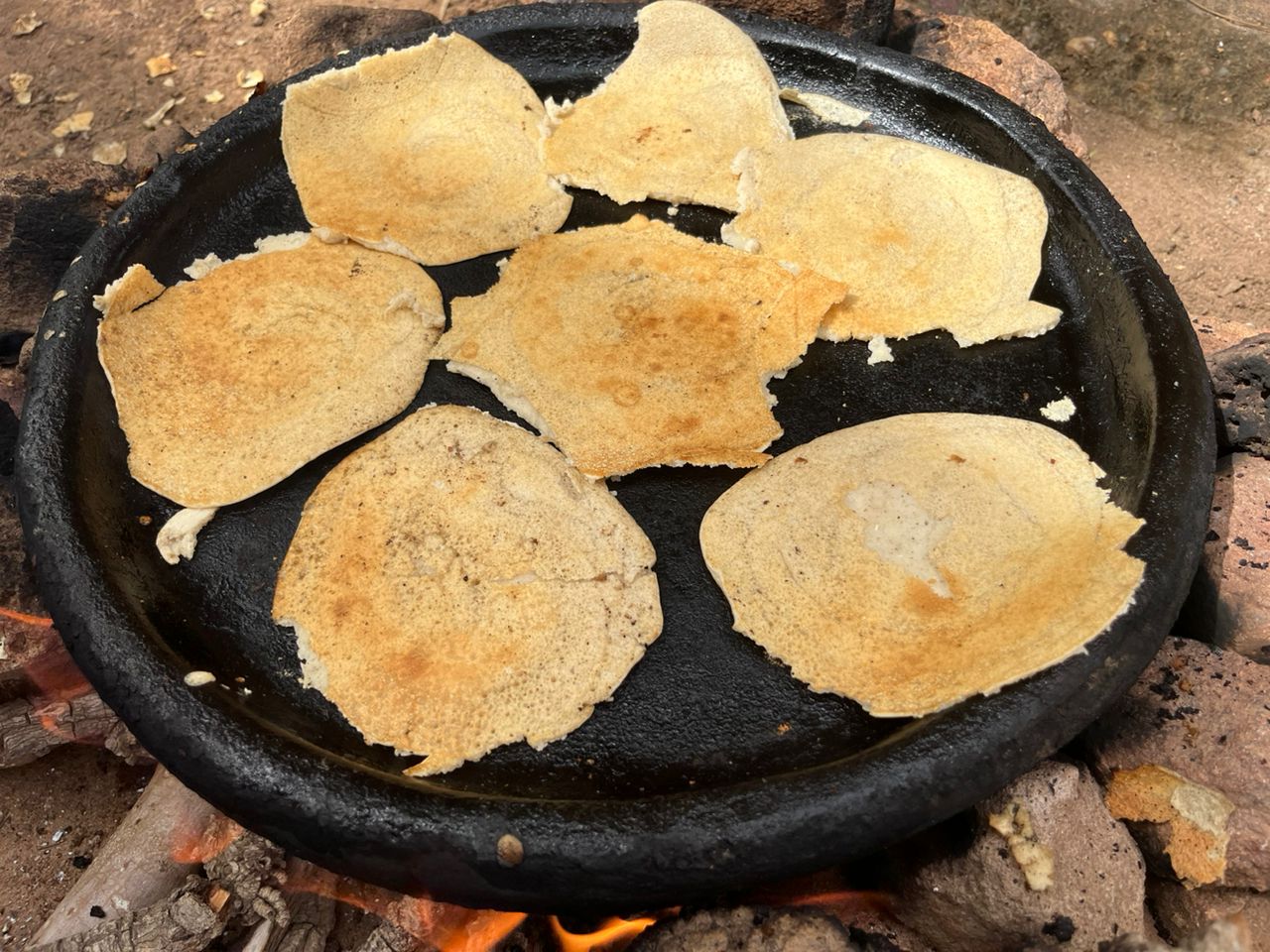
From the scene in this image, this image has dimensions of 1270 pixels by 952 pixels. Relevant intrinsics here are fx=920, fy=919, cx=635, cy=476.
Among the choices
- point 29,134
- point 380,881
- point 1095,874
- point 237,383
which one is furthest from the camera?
point 29,134

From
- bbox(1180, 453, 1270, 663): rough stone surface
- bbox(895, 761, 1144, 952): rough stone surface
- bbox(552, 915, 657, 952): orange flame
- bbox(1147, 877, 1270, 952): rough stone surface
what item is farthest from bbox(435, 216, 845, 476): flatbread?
bbox(1147, 877, 1270, 952): rough stone surface

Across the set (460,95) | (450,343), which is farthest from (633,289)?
(460,95)

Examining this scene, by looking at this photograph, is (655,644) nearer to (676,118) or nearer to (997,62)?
(676,118)

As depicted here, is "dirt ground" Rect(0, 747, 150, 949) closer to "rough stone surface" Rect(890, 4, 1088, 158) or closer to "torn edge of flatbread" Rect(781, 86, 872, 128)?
"torn edge of flatbread" Rect(781, 86, 872, 128)

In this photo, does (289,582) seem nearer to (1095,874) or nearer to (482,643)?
(482,643)

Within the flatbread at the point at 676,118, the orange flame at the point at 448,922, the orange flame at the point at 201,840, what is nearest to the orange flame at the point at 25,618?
the orange flame at the point at 201,840

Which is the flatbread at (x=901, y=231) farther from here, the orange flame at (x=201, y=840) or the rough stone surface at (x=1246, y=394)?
the orange flame at (x=201, y=840)
